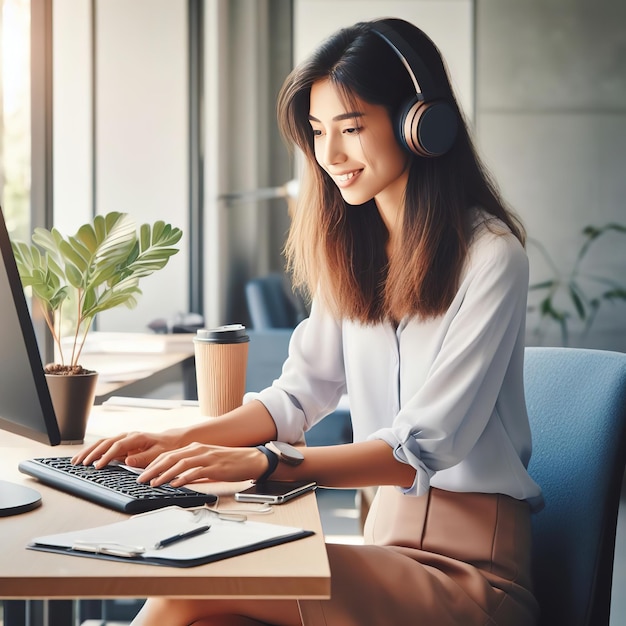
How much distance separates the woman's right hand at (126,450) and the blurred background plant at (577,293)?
12.2 feet

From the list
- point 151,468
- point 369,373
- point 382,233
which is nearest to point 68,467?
point 151,468

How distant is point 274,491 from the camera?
0.98 meters

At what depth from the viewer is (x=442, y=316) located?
123 centimetres

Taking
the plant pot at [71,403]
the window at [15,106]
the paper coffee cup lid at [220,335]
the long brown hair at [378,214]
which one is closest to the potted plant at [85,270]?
the plant pot at [71,403]

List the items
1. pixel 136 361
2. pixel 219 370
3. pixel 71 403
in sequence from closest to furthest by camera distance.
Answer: pixel 71 403 → pixel 219 370 → pixel 136 361

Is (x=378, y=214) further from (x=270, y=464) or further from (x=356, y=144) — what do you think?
(x=270, y=464)

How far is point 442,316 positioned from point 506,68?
378 centimetres

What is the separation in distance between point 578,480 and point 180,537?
24.1 inches

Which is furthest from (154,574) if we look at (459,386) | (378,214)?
(378,214)

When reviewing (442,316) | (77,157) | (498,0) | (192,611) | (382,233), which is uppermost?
(498,0)

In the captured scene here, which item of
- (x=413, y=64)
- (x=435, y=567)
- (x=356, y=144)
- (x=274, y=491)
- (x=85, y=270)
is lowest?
(x=435, y=567)

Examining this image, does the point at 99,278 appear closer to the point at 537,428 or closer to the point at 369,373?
the point at 369,373

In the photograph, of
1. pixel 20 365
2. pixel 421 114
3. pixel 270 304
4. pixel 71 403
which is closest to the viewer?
pixel 20 365

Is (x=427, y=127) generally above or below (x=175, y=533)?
above
